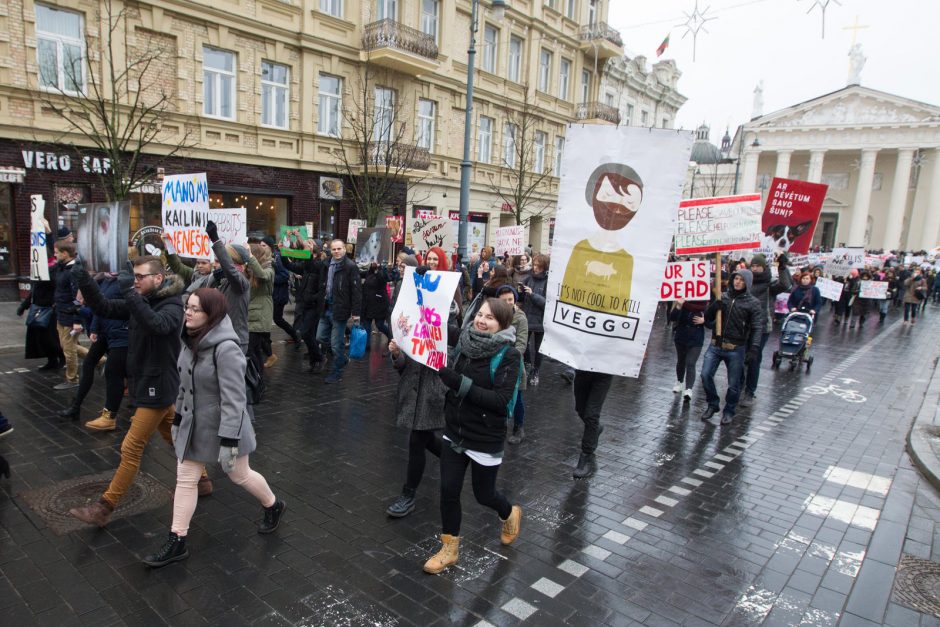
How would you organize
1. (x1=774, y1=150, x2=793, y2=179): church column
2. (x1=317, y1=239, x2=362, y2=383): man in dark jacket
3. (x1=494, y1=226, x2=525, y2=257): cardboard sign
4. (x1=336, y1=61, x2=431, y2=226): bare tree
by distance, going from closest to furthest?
(x1=317, y1=239, x2=362, y2=383): man in dark jacket → (x1=494, y1=226, x2=525, y2=257): cardboard sign → (x1=336, y1=61, x2=431, y2=226): bare tree → (x1=774, y1=150, x2=793, y2=179): church column

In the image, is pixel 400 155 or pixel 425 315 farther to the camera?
pixel 400 155

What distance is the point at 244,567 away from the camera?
12.8 feet

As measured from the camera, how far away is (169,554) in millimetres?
3834

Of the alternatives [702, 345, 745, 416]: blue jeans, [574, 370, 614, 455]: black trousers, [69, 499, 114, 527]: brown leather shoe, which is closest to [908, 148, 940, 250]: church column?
[702, 345, 745, 416]: blue jeans

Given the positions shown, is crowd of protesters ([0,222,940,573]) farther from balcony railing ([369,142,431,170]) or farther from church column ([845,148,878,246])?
church column ([845,148,878,246])

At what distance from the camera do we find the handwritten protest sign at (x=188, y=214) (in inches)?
271

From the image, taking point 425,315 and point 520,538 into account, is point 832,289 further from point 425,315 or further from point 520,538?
point 425,315

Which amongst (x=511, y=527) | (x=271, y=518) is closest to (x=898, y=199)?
(x=511, y=527)

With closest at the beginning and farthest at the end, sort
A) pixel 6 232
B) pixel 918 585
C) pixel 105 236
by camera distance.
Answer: pixel 918 585, pixel 105 236, pixel 6 232

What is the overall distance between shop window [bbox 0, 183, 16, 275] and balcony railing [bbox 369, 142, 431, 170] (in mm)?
10157

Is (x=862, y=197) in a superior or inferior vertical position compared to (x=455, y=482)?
superior

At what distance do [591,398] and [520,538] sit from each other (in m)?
1.78

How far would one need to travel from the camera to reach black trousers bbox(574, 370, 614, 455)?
577 cm

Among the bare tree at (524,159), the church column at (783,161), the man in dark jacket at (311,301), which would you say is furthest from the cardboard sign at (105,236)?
the church column at (783,161)
